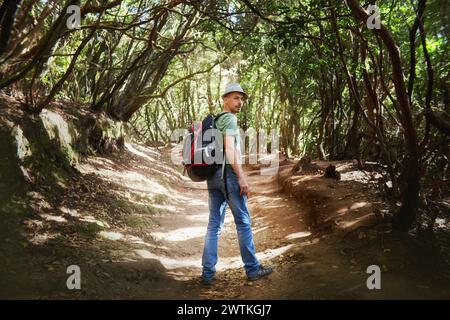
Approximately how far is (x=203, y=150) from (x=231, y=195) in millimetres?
590

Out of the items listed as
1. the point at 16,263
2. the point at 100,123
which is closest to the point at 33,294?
the point at 16,263

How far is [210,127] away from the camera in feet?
13.9

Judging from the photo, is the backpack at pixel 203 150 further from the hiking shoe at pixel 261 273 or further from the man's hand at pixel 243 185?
the hiking shoe at pixel 261 273

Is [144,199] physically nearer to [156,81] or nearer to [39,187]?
[39,187]

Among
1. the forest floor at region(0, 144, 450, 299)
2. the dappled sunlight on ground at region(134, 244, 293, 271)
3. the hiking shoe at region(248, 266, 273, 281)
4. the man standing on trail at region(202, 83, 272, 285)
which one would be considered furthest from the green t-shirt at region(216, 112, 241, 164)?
the dappled sunlight on ground at region(134, 244, 293, 271)

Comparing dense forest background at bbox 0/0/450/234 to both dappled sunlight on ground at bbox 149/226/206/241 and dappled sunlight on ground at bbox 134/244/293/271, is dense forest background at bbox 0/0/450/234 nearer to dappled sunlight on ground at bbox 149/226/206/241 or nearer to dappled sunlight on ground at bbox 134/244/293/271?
dappled sunlight on ground at bbox 134/244/293/271

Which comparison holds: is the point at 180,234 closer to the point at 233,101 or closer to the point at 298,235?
the point at 298,235

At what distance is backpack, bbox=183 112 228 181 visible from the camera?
421 centimetres

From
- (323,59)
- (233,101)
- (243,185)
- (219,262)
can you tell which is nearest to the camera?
(243,185)

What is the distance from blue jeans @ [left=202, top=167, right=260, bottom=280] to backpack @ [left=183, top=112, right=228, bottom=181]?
137mm

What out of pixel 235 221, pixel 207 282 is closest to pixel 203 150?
pixel 235 221

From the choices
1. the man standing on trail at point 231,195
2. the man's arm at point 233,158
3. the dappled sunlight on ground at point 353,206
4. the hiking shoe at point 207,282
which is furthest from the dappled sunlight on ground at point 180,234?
the man's arm at point 233,158

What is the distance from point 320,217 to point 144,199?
3899mm

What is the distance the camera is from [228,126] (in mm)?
4180
